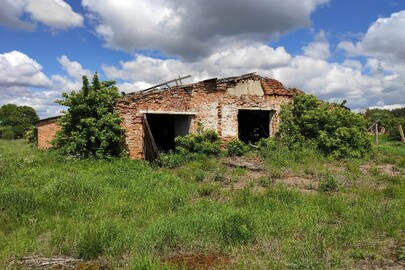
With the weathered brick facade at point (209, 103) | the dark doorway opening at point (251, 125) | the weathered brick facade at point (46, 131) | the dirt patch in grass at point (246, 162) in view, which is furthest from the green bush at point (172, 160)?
the weathered brick facade at point (46, 131)

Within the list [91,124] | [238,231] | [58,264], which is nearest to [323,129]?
[91,124]

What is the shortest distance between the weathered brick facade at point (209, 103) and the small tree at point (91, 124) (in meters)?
0.53

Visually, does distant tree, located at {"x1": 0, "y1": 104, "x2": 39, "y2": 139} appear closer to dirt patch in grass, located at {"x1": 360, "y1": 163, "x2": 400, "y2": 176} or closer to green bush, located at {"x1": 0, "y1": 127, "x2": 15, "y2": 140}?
green bush, located at {"x1": 0, "y1": 127, "x2": 15, "y2": 140}

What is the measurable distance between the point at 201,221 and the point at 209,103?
9.70 metres

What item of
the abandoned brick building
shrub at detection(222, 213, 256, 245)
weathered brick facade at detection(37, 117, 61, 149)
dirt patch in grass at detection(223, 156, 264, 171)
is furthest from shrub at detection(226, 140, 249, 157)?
weathered brick facade at detection(37, 117, 61, 149)

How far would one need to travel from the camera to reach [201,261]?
453cm

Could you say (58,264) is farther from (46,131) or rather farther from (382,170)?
(46,131)

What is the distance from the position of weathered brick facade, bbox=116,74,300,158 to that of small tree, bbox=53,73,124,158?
528 mm

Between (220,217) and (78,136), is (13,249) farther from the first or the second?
(78,136)

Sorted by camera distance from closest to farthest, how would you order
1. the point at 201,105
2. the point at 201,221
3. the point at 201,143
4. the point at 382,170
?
the point at 201,221 < the point at 382,170 < the point at 201,143 < the point at 201,105

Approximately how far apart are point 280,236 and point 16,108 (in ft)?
217

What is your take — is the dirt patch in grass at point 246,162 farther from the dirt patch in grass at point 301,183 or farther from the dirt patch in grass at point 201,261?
the dirt patch in grass at point 201,261

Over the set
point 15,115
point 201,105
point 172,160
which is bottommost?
point 172,160

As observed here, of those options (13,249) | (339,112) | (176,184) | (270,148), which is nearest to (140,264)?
(13,249)
